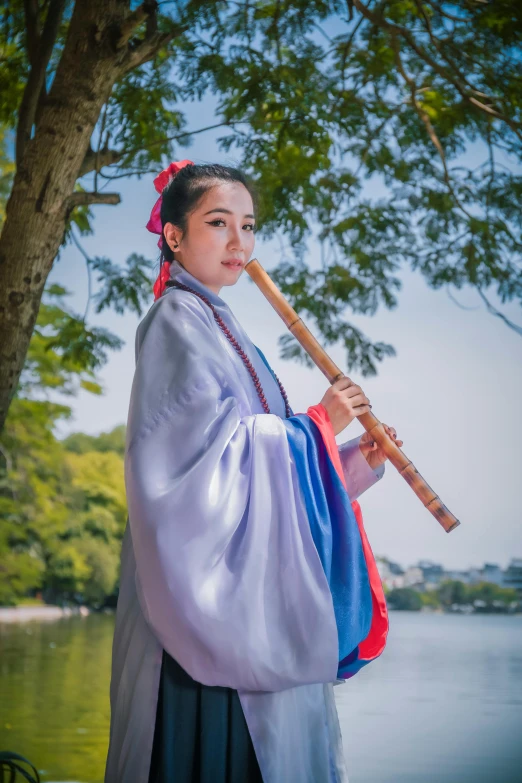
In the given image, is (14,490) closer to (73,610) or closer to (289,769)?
(73,610)

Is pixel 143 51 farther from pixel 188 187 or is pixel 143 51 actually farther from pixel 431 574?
pixel 431 574

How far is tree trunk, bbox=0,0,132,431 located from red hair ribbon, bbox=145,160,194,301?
0.72 m

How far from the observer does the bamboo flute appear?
1.90 meters

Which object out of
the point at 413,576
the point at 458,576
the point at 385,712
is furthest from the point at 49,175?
the point at 458,576

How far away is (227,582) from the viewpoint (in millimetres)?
1629

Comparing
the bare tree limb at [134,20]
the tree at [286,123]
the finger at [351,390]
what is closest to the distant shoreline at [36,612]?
the tree at [286,123]

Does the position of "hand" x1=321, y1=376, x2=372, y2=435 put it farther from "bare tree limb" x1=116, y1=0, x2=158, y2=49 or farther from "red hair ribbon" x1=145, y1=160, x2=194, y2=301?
"bare tree limb" x1=116, y1=0, x2=158, y2=49

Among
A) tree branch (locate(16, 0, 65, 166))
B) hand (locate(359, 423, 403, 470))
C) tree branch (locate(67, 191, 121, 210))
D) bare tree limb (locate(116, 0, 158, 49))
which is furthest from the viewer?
tree branch (locate(16, 0, 65, 166))

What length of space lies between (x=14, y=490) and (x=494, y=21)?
12.5 meters

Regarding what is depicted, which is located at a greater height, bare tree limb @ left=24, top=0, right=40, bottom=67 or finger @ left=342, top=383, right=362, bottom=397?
bare tree limb @ left=24, top=0, right=40, bottom=67

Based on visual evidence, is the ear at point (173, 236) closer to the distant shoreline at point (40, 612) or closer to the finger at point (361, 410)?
the finger at point (361, 410)

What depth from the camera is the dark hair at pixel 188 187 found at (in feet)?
6.68

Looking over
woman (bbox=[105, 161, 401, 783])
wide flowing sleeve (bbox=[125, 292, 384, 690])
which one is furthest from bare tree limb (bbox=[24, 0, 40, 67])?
wide flowing sleeve (bbox=[125, 292, 384, 690])

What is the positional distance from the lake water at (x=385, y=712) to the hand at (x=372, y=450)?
3.83 m
